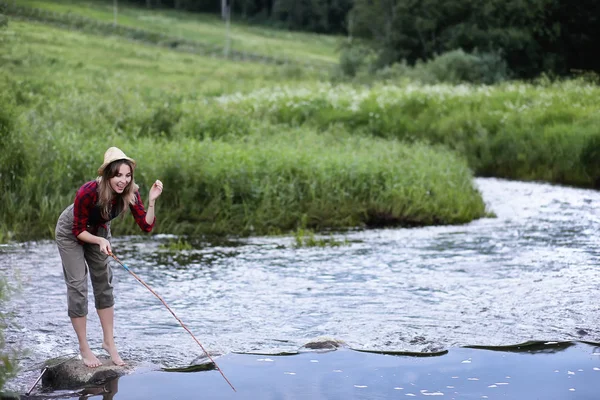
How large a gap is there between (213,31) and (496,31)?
5554 centimetres

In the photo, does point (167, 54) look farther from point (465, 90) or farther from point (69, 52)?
point (465, 90)

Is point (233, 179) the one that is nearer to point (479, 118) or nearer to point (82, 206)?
point (82, 206)

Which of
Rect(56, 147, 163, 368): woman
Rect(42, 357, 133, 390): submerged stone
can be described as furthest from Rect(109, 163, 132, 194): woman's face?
Rect(42, 357, 133, 390): submerged stone

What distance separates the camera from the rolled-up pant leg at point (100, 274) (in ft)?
22.4

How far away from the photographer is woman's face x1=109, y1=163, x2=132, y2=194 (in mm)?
6523

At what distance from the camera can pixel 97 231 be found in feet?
22.4

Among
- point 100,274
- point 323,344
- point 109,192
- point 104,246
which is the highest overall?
point 109,192

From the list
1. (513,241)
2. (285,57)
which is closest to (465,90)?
(513,241)

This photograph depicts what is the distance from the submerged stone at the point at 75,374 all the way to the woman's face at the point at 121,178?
4.37 feet

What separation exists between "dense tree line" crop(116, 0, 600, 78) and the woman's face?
3323 cm

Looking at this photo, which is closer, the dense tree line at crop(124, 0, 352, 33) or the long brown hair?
the long brown hair

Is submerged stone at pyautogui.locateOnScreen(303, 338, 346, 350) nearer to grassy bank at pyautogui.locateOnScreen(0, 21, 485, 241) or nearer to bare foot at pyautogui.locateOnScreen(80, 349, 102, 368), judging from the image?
bare foot at pyautogui.locateOnScreen(80, 349, 102, 368)

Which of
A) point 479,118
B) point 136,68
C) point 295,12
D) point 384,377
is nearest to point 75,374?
point 384,377

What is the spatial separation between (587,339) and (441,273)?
122 inches
